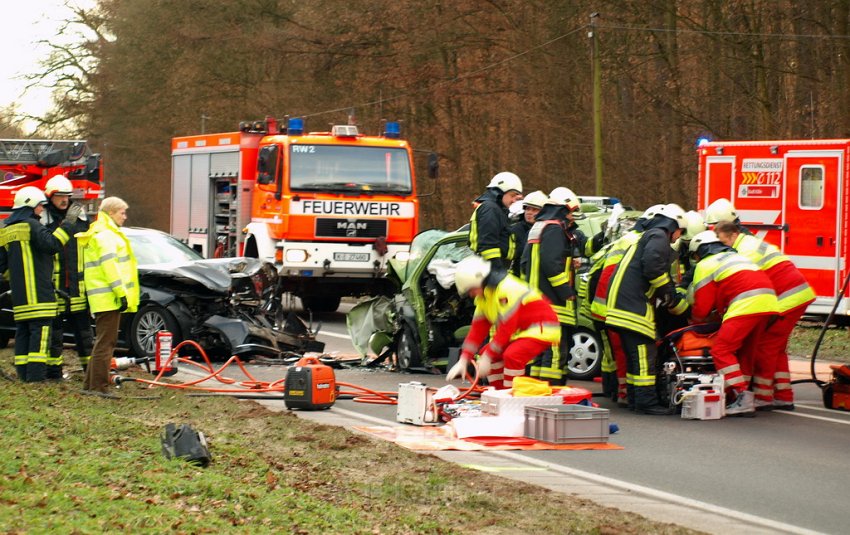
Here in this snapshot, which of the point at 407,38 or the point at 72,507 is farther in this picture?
the point at 407,38

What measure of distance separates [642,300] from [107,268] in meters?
4.75

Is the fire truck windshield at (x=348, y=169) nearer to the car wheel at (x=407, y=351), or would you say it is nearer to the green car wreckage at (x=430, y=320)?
the green car wreckage at (x=430, y=320)

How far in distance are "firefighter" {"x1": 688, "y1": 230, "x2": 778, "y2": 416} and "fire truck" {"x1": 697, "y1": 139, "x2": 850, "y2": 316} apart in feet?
18.3

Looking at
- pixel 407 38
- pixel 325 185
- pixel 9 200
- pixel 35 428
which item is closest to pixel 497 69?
pixel 407 38

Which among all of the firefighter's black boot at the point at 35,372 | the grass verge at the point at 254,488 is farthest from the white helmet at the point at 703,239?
the firefighter's black boot at the point at 35,372

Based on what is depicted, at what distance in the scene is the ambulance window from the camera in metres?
18.0

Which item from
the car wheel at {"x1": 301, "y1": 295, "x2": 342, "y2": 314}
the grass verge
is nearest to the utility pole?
the car wheel at {"x1": 301, "y1": 295, "x2": 342, "y2": 314}

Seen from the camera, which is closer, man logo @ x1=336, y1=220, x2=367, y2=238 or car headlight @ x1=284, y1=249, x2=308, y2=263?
car headlight @ x1=284, y1=249, x2=308, y2=263

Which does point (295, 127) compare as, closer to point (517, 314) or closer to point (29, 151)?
point (517, 314)

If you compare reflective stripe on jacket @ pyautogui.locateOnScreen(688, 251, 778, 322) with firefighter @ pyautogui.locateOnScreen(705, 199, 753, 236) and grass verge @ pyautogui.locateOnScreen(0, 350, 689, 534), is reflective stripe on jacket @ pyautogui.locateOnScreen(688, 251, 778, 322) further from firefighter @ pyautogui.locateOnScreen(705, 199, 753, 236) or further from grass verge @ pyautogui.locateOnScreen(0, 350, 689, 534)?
grass verge @ pyautogui.locateOnScreen(0, 350, 689, 534)

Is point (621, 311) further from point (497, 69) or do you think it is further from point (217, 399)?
point (497, 69)

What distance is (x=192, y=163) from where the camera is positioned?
2462 cm

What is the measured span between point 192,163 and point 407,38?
13.7 m

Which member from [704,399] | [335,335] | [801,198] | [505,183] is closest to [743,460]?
[704,399]
